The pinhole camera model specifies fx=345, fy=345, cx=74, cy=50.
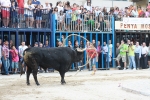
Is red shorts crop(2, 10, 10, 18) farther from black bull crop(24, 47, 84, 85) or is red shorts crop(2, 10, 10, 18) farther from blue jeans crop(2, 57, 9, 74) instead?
black bull crop(24, 47, 84, 85)

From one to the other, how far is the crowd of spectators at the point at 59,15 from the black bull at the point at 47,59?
5597 millimetres

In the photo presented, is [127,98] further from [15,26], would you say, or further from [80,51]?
[15,26]

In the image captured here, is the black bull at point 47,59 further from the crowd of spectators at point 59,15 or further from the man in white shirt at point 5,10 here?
the crowd of spectators at point 59,15

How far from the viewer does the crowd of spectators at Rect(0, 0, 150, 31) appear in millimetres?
18953

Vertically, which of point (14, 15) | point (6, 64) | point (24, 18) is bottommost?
point (6, 64)

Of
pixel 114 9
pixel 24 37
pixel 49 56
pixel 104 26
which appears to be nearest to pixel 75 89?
pixel 49 56

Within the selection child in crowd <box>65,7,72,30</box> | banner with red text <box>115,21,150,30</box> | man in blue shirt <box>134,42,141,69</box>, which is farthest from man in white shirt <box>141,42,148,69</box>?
child in crowd <box>65,7,72,30</box>

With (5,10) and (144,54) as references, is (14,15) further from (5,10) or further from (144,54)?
(144,54)

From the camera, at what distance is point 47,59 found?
1380 cm

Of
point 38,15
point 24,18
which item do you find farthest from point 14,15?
point 38,15

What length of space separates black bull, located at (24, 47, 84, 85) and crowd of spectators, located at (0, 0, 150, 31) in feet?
18.4

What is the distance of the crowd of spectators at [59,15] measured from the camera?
1895 centimetres

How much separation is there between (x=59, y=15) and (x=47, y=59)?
7.47 m

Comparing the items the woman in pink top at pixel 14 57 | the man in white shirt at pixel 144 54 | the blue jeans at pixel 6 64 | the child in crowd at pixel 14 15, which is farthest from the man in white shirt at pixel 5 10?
the man in white shirt at pixel 144 54
